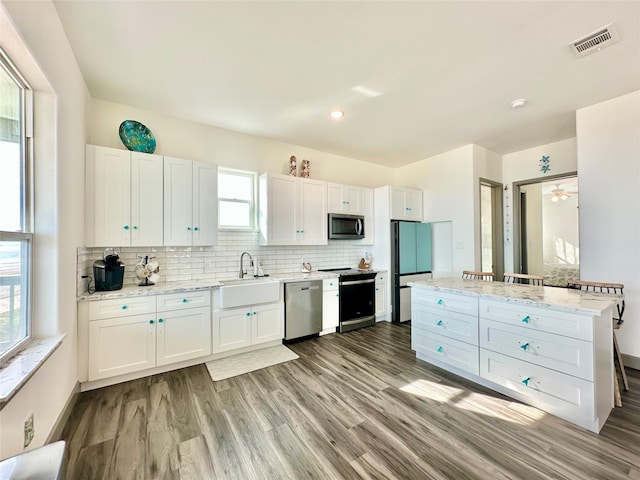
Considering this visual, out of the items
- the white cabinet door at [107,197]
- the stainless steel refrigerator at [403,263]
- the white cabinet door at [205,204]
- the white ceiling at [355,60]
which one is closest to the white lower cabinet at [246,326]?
the white cabinet door at [205,204]

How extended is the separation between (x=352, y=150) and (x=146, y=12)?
324cm

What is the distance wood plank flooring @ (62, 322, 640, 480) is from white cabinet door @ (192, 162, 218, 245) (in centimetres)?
153

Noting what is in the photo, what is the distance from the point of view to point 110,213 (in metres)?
2.67

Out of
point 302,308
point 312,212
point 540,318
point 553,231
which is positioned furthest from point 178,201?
point 553,231

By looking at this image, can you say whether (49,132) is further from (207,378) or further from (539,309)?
(539,309)

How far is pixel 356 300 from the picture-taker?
417 cm

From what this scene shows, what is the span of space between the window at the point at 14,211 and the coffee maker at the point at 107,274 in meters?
0.94

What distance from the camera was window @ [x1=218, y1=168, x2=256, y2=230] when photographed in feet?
12.1

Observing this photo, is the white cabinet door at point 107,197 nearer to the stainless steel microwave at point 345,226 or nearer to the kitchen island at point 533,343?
the stainless steel microwave at point 345,226

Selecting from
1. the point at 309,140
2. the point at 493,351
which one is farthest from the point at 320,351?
the point at 309,140

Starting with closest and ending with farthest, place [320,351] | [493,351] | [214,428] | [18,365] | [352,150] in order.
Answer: [18,365] < [214,428] < [493,351] < [320,351] < [352,150]

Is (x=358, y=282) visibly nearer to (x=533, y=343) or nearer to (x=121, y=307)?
(x=533, y=343)

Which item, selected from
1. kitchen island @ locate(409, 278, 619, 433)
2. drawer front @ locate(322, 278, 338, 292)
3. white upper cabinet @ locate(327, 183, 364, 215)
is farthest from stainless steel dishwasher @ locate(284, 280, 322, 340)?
kitchen island @ locate(409, 278, 619, 433)

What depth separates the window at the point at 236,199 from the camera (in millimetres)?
3678
